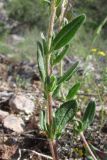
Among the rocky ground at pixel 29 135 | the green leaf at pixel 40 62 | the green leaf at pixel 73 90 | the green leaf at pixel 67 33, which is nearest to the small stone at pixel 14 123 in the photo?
the rocky ground at pixel 29 135

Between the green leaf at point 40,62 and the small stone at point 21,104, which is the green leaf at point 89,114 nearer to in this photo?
the green leaf at point 40,62

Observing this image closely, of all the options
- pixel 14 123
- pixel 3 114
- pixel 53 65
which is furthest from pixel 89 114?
pixel 3 114

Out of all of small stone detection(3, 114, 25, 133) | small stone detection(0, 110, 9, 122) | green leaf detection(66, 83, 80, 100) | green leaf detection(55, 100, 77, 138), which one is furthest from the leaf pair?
small stone detection(0, 110, 9, 122)

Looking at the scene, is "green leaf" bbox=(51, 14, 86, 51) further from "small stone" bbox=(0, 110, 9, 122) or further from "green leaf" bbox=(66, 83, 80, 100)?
"small stone" bbox=(0, 110, 9, 122)

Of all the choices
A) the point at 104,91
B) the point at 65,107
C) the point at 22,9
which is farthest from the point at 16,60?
the point at 22,9

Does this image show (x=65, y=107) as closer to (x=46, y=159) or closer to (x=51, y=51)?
(x=51, y=51)

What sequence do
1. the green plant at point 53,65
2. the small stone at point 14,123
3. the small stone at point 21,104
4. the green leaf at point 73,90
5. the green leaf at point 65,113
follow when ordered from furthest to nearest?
the small stone at point 21,104, the small stone at point 14,123, the green leaf at point 73,90, the green leaf at point 65,113, the green plant at point 53,65

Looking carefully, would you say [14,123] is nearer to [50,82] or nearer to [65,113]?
[65,113]
